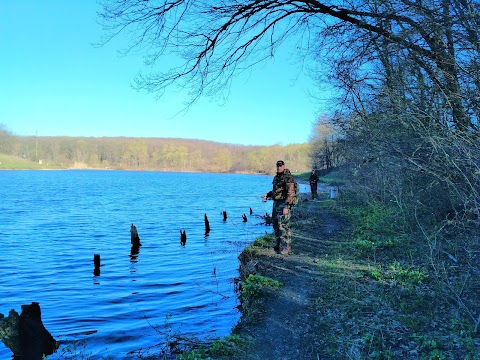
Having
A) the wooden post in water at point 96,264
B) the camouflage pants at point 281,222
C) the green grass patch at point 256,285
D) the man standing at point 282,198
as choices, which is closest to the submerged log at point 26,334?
the green grass patch at point 256,285

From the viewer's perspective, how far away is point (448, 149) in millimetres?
4473

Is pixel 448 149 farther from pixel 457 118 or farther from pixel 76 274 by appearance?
pixel 76 274

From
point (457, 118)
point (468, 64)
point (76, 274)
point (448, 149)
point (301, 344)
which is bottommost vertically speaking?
point (76, 274)

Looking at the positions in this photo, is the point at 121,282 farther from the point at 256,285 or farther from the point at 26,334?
the point at 26,334

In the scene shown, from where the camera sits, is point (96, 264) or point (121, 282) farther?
point (96, 264)

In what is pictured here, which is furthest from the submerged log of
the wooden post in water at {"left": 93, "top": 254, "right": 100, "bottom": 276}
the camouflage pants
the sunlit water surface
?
the wooden post in water at {"left": 93, "top": 254, "right": 100, "bottom": 276}

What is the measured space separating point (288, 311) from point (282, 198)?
4303 millimetres

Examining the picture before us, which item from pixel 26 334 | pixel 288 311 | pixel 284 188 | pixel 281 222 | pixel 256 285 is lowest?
pixel 26 334

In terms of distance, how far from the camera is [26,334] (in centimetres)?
593

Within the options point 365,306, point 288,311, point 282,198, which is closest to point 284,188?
point 282,198

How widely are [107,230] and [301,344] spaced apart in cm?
1932

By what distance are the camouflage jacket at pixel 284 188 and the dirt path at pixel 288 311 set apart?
1.50m

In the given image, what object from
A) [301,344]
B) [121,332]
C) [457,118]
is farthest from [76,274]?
[457,118]

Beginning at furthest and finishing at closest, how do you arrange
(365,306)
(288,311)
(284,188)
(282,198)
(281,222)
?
1. (281,222)
2. (282,198)
3. (284,188)
4. (288,311)
5. (365,306)
